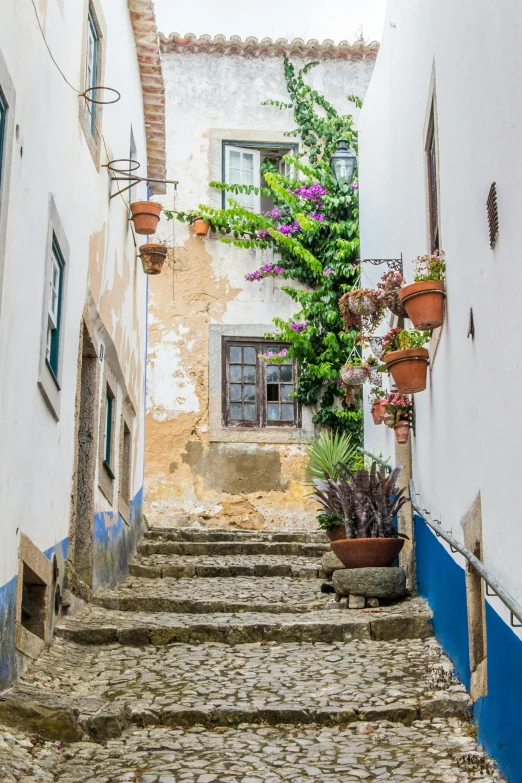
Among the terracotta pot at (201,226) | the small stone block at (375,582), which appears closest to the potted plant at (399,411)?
the small stone block at (375,582)

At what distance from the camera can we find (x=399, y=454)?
28.7 feet

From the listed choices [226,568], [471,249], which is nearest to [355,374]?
[226,568]

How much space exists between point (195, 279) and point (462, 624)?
910cm

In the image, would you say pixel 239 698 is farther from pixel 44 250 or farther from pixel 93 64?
pixel 93 64

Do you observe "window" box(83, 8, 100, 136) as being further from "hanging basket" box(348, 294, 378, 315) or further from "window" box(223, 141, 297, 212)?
"window" box(223, 141, 297, 212)

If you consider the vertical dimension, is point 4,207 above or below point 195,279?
below

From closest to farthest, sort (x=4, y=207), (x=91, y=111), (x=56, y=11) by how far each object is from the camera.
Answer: (x=4, y=207)
(x=56, y=11)
(x=91, y=111)

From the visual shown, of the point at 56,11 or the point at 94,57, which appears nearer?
the point at 56,11

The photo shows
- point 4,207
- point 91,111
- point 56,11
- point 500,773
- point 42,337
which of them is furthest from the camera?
point 91,111

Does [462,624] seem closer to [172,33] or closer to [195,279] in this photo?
[195,279]

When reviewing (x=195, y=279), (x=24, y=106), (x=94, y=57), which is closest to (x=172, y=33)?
(x=195, y=279)

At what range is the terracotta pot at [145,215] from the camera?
10.0m

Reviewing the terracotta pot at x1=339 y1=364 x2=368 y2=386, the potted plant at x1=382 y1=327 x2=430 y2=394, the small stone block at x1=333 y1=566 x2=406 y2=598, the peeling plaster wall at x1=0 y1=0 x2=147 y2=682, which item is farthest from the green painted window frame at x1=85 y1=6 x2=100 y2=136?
the small stone block at x1=333 y1=566 x2=406 y2=598

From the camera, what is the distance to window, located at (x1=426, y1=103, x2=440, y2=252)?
696 cm
